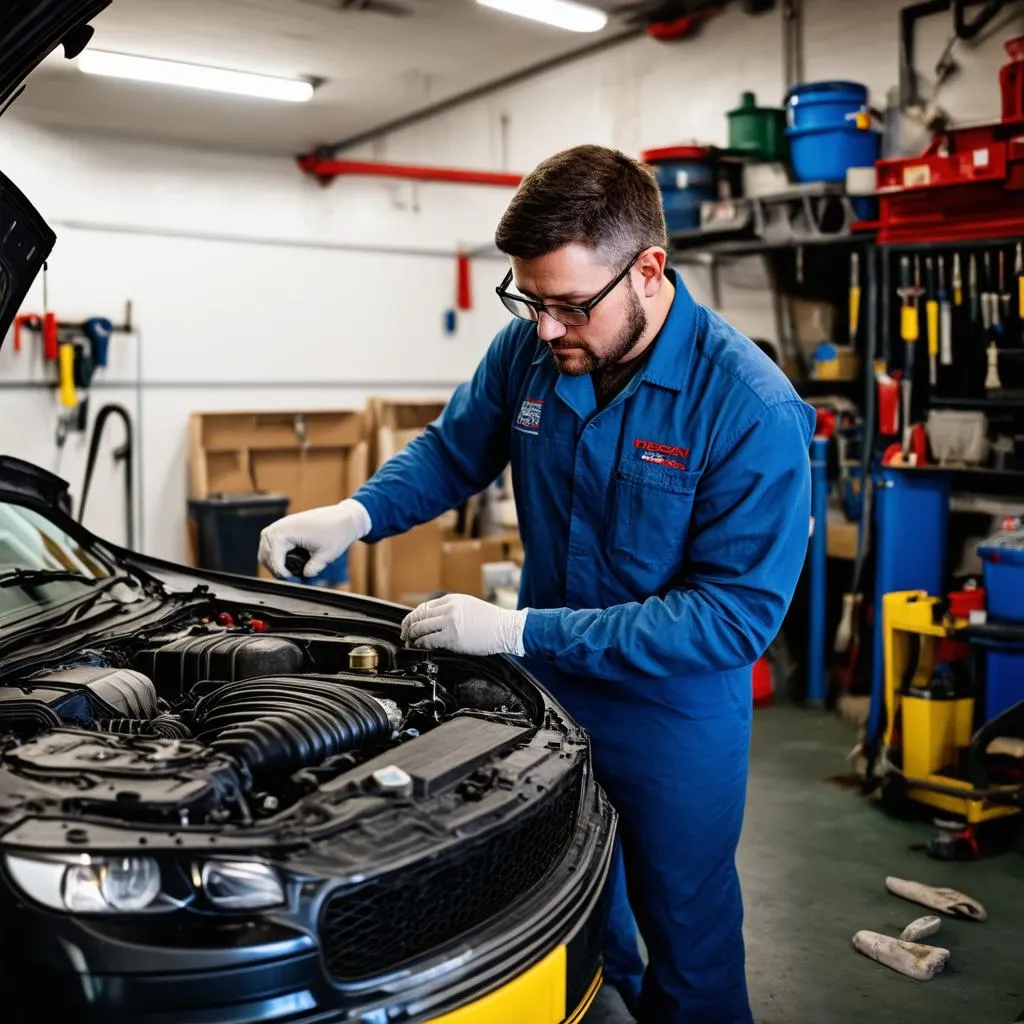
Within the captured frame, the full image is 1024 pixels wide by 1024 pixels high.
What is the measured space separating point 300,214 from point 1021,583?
5.59 meters

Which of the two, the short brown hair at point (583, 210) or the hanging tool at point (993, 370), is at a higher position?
the short brown hair at point (583, 210)

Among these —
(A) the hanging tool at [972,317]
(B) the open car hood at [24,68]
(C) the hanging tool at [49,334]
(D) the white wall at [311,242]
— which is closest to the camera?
(B) the open car hood at [24,68]

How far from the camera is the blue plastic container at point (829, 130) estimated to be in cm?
471

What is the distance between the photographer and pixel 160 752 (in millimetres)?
1624

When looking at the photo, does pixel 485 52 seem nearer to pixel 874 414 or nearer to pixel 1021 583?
pixel 874 414

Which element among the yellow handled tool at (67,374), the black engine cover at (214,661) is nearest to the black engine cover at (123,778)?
the black engine cover at (214,661)

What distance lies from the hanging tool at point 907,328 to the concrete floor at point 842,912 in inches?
55.7

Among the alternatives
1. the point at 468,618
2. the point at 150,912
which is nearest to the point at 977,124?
the point at 468,618

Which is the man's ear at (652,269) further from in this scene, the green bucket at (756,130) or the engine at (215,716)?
the green bucket at (756,130)

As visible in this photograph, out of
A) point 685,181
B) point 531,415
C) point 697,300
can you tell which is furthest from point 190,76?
point 531,415

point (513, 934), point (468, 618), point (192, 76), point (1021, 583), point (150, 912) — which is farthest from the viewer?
point (192, 76)

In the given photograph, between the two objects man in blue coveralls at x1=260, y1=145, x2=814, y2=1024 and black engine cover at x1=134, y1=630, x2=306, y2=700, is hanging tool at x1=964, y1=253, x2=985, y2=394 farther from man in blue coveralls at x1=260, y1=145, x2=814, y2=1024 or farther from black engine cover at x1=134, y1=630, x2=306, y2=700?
black engine cover at x1=134, y1=630, x2=306, y2=700

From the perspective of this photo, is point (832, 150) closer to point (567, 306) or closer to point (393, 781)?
point (567, 306)

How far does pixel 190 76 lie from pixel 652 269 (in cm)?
462
